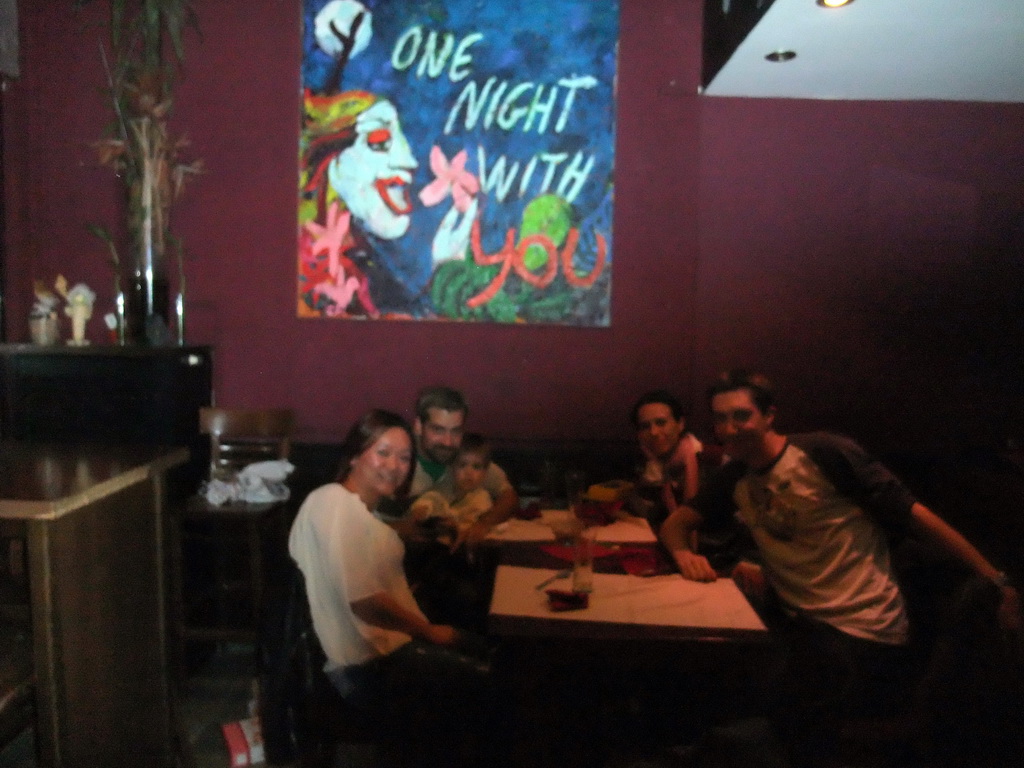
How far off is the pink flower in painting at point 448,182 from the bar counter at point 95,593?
1.87 meters

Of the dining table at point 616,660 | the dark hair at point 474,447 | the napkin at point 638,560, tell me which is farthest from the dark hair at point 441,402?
the dining table at point 616,660

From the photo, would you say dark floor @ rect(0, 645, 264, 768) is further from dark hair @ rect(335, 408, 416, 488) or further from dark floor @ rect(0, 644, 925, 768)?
dark hair @ rect(335, 408, 416, 488)

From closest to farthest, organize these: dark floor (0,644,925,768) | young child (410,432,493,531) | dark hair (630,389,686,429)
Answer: dark floor (0,644,925,768)
young child (410,432,493,531)
dark hair (630,389,686,429)

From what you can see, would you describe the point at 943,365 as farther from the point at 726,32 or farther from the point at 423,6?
the point at 423,6

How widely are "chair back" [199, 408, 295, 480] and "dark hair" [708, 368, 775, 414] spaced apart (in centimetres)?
193

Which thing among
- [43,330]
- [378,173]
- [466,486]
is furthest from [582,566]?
[43,330]

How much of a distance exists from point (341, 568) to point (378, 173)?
231 cm

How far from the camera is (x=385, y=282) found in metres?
3.73

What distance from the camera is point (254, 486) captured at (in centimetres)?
321

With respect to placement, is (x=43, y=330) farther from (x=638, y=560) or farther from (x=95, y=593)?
(x=638, y=560)

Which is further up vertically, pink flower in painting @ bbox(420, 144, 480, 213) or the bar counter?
pink flower in painting @ bbox(420, 144, 480, 213)

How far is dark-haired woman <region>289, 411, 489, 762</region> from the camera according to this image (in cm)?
181

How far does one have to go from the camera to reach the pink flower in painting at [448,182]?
12.1 feet

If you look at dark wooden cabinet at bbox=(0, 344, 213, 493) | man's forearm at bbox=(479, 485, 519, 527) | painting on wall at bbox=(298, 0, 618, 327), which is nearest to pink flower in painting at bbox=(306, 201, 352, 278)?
painting on wall at bbox=(298, 0, 618, 327)
